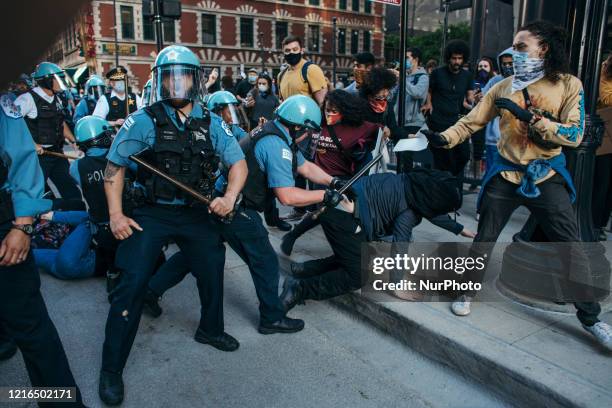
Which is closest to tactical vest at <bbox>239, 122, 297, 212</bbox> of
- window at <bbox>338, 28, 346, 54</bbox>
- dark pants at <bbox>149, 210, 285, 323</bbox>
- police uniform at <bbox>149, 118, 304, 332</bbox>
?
police uniform at <bbox>149, 118, 304, 332</bbox>

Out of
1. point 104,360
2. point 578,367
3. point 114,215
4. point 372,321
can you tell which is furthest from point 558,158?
point 104,360

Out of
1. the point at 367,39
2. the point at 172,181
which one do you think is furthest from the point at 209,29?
the point at 172,181

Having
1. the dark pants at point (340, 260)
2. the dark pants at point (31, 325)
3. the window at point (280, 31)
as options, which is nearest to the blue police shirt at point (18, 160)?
the dark pants at point (31, 325)

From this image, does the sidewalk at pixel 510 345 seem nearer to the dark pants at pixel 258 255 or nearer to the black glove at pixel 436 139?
the dark pants at pixel 258 255

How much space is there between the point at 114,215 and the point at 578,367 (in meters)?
2.79

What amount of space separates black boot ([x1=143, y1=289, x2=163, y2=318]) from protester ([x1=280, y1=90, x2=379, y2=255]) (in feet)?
4.60

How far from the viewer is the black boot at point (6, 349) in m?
3.04

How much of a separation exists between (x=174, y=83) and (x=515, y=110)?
6.85 feet

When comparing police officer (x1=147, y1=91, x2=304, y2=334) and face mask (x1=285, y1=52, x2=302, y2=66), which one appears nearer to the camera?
police officer (x1=147, y1=91, x2=304, y2=334)

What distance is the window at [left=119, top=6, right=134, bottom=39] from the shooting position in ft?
109

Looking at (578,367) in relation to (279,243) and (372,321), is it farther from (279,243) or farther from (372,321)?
(279,243)

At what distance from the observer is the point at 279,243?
5.25 metres

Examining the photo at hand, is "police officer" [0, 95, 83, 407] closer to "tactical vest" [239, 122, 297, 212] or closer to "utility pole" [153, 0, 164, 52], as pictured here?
"tactical vest" [239, 122, 297, 212]

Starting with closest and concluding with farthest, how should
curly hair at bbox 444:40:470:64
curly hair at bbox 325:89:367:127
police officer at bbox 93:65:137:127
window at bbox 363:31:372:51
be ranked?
1. curly hair at bbox 325:89:367:127
2. curly hair at bbox 444:40:470:64
3. police officer at bbox 93:65:137:127
4. window at bbox 363:31:372:51
